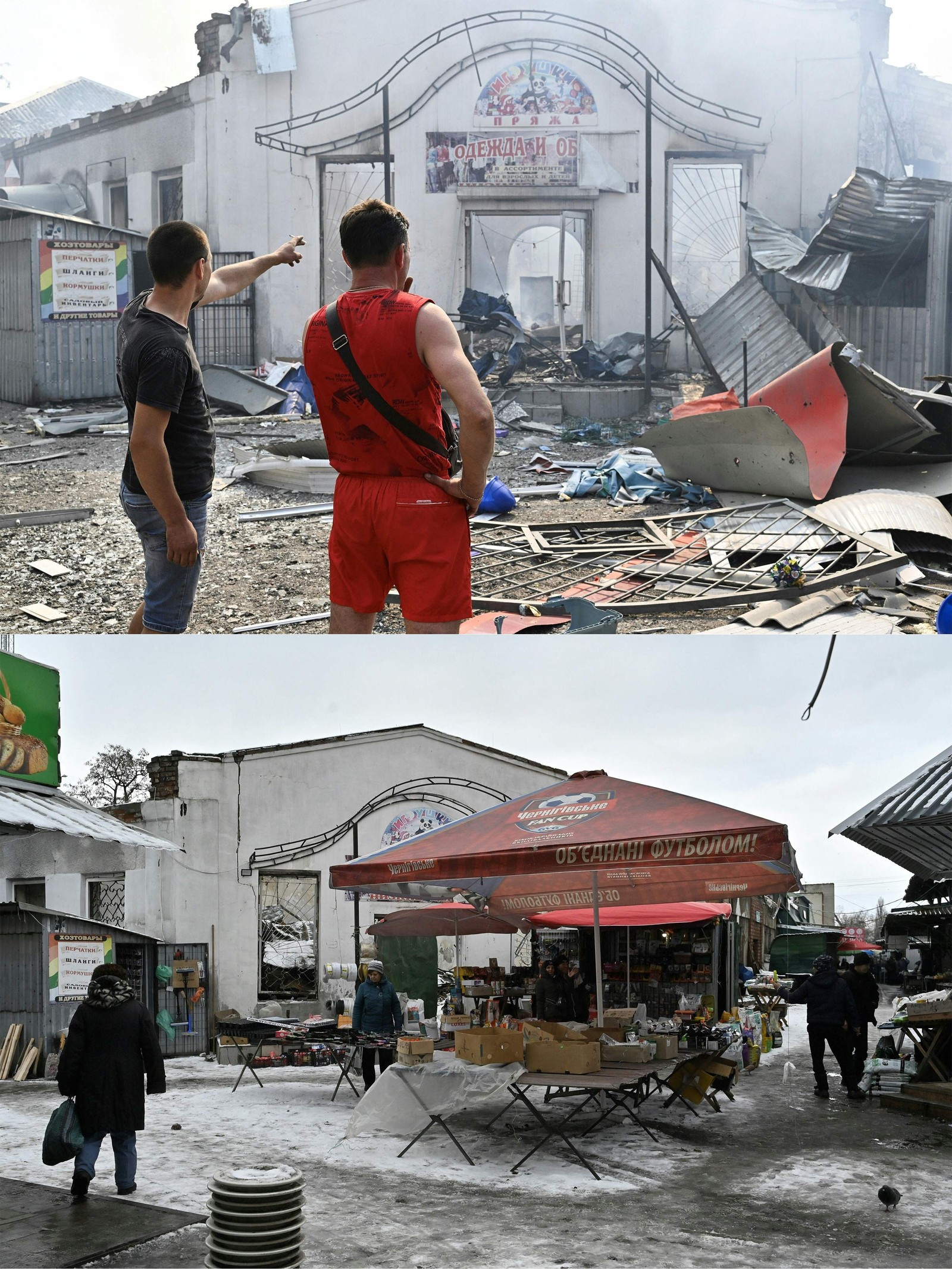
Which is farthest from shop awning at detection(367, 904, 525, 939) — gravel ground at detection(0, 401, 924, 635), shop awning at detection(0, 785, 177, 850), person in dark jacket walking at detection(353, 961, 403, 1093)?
gravel ground at detection(0, 401, 924, 635)

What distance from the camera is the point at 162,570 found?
4.71 meters

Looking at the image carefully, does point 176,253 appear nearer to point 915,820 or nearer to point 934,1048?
point 915,820

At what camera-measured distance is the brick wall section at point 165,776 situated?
500 inches

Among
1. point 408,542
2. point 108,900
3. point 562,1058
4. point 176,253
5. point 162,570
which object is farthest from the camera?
point 108,900

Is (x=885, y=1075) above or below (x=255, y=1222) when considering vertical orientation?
below

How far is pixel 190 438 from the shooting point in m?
4.33

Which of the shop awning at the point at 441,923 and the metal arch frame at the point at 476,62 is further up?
the metal arch frame at the point at 476,62

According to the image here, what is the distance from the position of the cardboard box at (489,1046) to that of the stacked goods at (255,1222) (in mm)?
2053

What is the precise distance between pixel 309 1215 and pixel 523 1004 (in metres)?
6.30

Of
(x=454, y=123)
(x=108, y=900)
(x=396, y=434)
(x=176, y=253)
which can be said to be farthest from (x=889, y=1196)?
(x=108, y=900)

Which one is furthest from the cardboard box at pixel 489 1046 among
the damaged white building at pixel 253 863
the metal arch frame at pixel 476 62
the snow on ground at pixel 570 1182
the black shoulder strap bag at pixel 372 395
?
the damaged white building at pixel 253 863

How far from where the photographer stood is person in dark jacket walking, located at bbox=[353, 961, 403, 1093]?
8336mm

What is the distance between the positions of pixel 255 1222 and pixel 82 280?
406 centimetres

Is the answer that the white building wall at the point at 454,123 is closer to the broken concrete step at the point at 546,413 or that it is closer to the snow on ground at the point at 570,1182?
the broken concrete step at the point at 546,413
